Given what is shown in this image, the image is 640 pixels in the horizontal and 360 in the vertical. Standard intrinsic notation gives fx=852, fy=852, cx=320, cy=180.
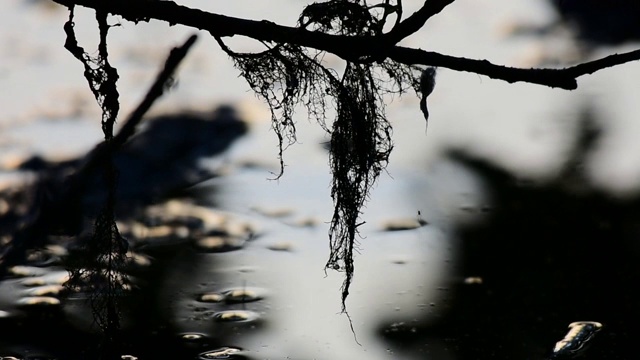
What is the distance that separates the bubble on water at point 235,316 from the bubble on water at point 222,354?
0.59ft

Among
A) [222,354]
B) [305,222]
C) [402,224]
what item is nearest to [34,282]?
[222,354]

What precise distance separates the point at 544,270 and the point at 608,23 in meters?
1.69

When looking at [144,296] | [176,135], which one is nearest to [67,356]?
[144,296]

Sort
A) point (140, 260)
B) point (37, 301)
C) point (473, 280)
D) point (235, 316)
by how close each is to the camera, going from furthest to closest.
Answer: point (140, 260) → point (473, 280) → point (37, 301) → point (235, 316)

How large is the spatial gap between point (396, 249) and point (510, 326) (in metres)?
0.58

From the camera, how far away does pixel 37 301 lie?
2666 mm

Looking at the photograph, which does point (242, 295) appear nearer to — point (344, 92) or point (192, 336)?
point (192, 336)

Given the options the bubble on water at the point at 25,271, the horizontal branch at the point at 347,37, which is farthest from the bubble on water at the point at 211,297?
the horizontal branch at the point at 347,37

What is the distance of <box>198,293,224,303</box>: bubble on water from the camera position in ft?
8.70

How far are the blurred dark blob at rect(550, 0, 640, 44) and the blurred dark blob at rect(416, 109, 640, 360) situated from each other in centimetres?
56

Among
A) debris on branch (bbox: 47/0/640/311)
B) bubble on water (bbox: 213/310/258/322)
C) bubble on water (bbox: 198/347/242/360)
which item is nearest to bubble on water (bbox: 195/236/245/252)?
bubble on water (bbox: 213/310/258/322)

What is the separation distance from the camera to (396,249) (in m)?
2.97

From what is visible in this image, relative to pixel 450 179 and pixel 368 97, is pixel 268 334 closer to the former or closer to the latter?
pixel 368 97

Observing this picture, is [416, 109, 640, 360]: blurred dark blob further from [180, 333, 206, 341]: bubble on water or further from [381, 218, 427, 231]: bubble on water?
[180, 333, 206, 341]: bubble on water
